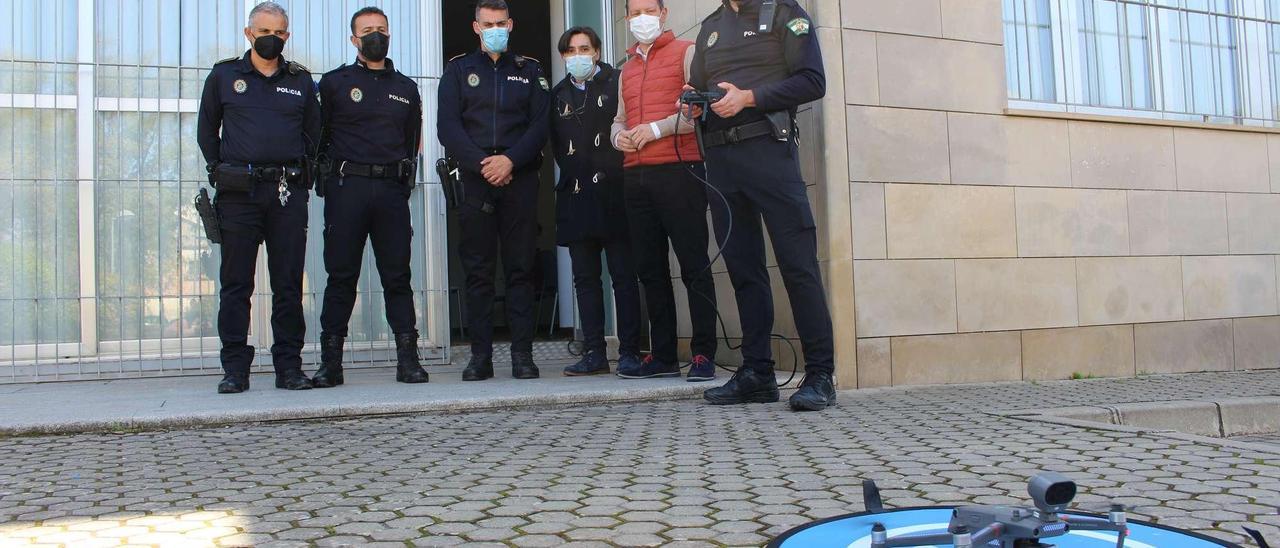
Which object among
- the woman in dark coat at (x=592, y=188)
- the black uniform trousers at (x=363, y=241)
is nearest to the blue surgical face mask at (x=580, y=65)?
the woman in dark coat at (x=592, y=188)

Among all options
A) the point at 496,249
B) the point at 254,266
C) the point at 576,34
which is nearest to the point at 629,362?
the point at 496,249

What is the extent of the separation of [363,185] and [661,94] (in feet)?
5.07

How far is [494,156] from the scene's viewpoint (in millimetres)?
5098

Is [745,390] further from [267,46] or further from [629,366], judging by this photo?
[267,46]

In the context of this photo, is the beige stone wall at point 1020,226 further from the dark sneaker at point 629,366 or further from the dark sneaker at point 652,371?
the dark sneaker at point 629,366

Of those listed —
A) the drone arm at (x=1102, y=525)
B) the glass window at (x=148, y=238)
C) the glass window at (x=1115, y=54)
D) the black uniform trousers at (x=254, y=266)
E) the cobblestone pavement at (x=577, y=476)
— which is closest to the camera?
the drone arm at (x=1102, y=525)

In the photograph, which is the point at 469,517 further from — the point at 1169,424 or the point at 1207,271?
the point at 1207,271

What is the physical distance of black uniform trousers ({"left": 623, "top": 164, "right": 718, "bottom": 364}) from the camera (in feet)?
16.1

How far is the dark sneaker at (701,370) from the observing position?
16.4 feet

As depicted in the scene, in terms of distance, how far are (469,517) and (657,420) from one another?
177 centimetres

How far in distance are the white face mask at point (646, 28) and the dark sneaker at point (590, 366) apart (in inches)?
65.4

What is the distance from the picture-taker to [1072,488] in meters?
1.59

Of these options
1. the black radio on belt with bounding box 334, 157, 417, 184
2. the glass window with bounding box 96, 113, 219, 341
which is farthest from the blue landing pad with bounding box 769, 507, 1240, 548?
the glass window with bounding box 96, 113, 219, 341

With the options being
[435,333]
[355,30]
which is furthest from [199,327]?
[355,30]
